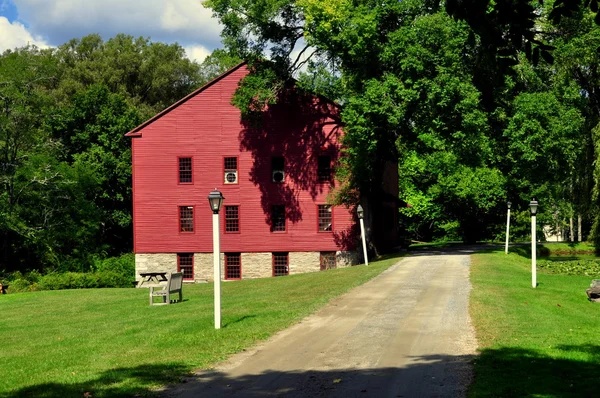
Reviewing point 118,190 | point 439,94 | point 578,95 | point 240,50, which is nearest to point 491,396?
point 439,94

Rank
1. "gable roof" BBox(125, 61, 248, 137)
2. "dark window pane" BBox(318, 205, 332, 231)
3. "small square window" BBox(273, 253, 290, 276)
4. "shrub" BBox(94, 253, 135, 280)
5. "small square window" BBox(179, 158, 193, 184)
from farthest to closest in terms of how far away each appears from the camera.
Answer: "shrub" BBox(94, 253, 135, 280)
"small square window" BBox(273, 253, 290, 276)
"small square window" BBox(179, 158, 193, 184)
"dark window pane" BBox(318, 205, 332, 231)
"gable roof" BBox(125, 61, 248, 137)

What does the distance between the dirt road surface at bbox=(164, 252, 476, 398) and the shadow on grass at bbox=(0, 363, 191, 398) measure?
409mm

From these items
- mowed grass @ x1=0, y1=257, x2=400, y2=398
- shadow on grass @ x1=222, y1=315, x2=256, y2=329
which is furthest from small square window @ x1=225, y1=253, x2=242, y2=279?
shadow on grass @ x1=222, y1=315, x2=256, y2=329

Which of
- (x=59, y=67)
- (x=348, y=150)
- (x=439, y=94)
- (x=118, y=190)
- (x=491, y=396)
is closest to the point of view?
(x=491, y=396)

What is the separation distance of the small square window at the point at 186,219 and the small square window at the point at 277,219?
505 centimetres

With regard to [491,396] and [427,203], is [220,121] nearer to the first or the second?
[427,203]

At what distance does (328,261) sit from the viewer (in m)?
43.1

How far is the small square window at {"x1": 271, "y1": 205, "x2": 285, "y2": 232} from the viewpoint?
143ft

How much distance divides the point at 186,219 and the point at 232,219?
288 centimetres

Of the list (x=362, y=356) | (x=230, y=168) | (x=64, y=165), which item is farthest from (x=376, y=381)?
(x=64, y=165)

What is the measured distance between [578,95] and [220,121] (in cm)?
2168

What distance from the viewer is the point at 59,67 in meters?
68.9

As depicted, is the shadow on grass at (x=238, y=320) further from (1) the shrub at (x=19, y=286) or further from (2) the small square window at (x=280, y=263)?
(2) the small square window at (x=280, y=263)

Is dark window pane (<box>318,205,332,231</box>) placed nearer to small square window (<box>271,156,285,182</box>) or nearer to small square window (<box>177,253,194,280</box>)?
small square window (<box>271,156,285,182</box>)
